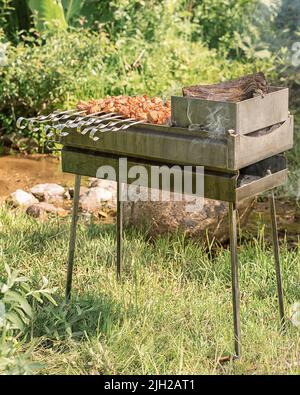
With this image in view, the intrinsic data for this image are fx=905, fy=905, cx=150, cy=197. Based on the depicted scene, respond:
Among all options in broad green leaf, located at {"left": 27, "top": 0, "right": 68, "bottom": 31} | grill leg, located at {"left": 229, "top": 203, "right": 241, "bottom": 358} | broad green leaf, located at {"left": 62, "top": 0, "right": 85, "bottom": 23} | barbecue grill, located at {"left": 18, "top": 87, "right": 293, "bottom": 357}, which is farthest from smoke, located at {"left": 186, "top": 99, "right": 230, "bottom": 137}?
broad green leaf, located at {"left": 62, "top": 0, "right": 85, "bottom": 23}

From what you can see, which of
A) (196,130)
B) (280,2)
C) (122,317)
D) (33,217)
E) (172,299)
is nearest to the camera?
(196,130)

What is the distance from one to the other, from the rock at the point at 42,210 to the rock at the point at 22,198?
0.66 ft

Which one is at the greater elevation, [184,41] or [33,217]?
[184,41]

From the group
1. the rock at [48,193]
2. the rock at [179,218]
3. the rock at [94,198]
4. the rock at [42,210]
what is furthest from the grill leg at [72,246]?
the rock at [48,193]

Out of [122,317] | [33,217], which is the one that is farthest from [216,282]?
[33,217]

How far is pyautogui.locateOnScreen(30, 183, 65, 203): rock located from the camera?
22.5 feet

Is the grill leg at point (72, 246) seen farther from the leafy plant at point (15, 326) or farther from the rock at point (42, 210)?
the rock at point (42, 210)

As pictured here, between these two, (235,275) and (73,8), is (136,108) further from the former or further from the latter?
(73,8)

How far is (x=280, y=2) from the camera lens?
9.06 m

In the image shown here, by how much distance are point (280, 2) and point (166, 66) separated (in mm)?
1502

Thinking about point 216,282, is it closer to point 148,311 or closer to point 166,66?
point 148,311

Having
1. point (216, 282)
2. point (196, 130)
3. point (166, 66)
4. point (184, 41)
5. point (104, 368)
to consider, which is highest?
point (184, 41)

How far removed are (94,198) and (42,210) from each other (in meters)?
0.55

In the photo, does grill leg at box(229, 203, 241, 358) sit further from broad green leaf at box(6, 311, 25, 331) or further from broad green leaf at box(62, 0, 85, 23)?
broad green leaf at box(62, 0, 85, 23)
